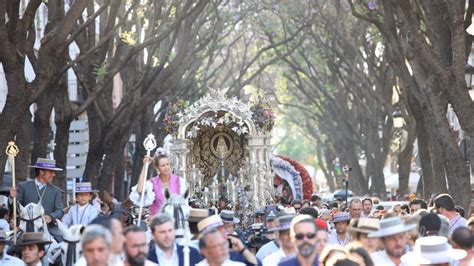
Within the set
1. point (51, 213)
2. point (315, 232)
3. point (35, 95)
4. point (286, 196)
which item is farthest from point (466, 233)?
point (286, 196)

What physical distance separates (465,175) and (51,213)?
9020 mm

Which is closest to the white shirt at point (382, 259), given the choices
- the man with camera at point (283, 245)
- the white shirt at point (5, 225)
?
the man with camera at point (283, 245)

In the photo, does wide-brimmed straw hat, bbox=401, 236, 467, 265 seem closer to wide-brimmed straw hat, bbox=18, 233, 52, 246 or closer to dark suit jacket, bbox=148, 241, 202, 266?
dark suit jacket, bbox=148, 241, 202, 266

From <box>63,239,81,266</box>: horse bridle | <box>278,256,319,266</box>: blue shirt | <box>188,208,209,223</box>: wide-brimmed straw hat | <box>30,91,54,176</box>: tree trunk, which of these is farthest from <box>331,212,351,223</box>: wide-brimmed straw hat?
<box>30,91,54,176</box>: tree trunk

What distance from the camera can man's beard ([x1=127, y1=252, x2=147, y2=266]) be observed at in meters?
11.6

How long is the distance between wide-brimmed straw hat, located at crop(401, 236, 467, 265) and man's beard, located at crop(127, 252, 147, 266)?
6.70 ft

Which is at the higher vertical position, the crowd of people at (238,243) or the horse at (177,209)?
the horse at (177,209)

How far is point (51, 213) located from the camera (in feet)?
61.9

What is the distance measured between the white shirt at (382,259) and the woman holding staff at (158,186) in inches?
148

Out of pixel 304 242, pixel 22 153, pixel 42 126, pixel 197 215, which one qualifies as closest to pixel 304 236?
pixel 304 242

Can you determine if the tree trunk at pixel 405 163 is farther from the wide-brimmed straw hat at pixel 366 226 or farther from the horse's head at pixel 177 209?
the wide-brimmed straw hat at pixel 366 226

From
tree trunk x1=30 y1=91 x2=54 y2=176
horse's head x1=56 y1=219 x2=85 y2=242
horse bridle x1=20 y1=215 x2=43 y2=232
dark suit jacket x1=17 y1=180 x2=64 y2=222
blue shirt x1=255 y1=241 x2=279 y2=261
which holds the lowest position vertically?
blue shirt x1=255 y1=241 x2=279 y2=261

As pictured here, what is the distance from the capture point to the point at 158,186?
16.2 meters

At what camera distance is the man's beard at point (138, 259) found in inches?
459
